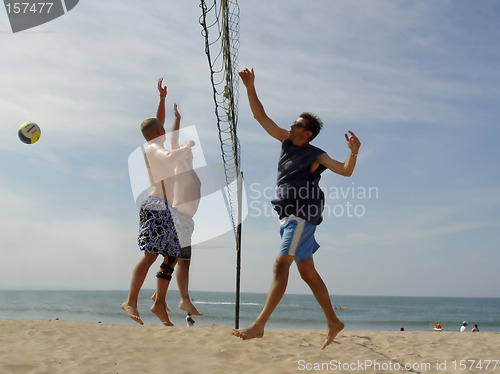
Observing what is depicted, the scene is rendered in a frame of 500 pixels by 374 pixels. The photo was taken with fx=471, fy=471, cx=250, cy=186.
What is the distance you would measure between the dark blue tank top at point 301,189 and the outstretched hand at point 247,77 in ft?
2.13

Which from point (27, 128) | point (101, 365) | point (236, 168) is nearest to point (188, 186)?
point (101, 365)

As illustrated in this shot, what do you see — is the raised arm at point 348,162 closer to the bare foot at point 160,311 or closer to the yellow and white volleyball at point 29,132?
the bare foot at point 160,311

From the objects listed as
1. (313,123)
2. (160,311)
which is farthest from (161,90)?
(160,311)

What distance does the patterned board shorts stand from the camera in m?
4.20

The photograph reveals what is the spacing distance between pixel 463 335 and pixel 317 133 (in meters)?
5.76

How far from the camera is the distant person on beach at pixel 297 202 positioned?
3605mm

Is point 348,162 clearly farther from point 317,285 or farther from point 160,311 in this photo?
point 160,311

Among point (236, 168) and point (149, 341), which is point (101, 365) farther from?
point (236, 168)

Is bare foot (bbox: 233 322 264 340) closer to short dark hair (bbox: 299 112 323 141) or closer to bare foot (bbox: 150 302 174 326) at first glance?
bare foot (bbox: 150 302 174 326)

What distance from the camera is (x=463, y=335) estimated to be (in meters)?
7.86

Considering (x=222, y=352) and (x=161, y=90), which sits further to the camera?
(x=222, y=352)

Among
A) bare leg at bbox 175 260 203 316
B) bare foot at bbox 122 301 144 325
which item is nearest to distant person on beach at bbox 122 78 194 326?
bare foot at bbox 122 301 144 325

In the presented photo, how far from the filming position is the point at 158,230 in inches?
165

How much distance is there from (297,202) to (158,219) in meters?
1.33
